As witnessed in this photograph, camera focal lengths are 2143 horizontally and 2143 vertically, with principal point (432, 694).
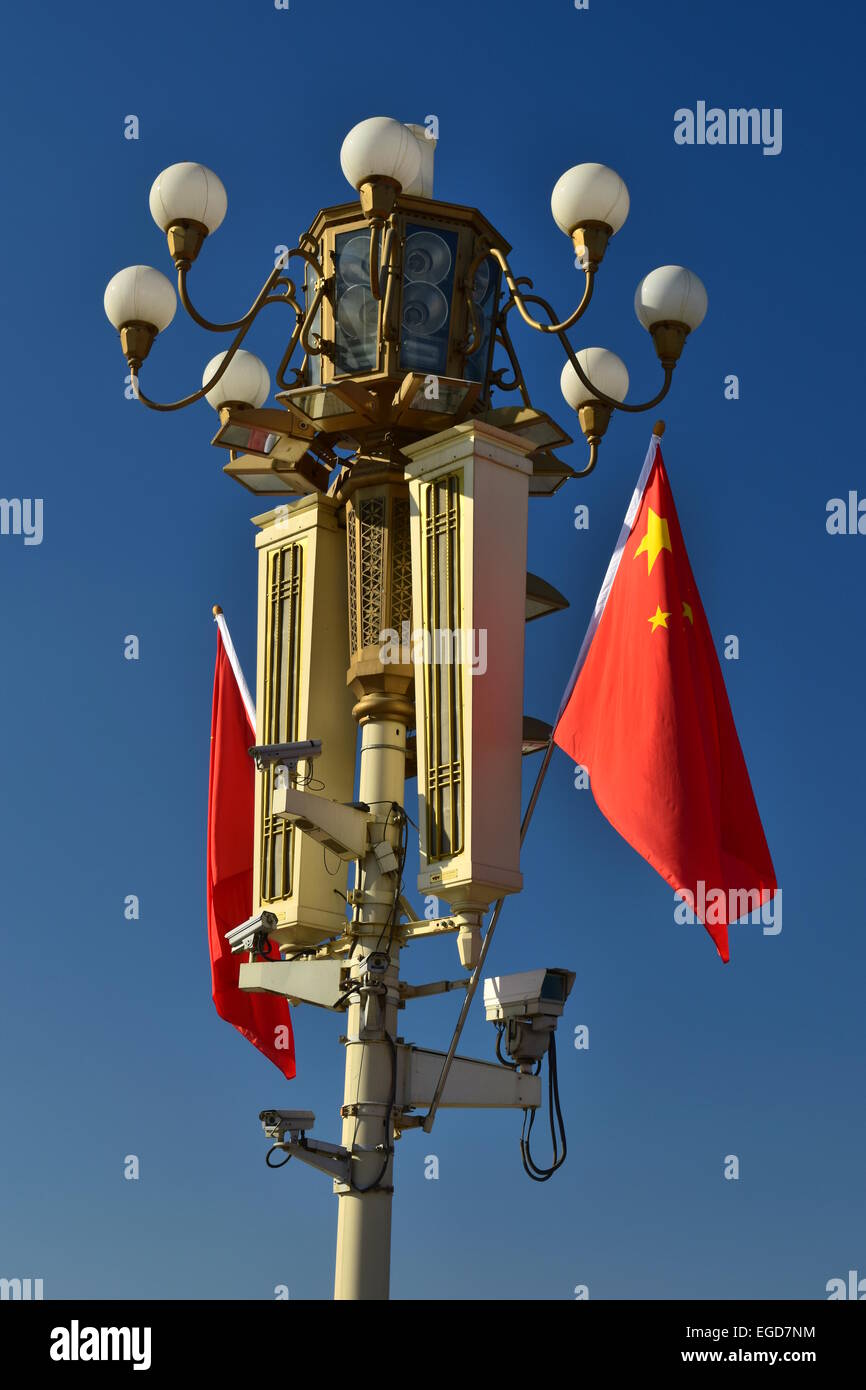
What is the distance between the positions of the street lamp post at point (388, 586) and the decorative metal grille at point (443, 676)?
0.02 meters

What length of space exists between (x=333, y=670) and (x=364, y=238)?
12.3 feet

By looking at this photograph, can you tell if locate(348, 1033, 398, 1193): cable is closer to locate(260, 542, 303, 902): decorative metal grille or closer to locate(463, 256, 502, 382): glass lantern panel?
locate(260, 542, 303, 902): decorative metal grille

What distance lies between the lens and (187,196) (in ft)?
58.0

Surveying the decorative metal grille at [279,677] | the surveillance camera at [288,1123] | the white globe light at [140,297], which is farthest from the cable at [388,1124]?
the white globe light at [140,297]

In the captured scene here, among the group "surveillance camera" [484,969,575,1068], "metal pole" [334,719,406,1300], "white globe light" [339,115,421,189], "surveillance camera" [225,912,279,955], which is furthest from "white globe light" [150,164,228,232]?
"surveillance camera" [484,969,575,1068]

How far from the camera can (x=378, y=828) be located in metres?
17.8

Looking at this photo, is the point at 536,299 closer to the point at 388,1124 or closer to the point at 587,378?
the point at 587,378

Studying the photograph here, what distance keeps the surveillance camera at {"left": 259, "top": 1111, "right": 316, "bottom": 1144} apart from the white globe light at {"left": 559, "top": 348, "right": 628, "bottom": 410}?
712 centimetres

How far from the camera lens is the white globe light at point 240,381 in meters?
20.1

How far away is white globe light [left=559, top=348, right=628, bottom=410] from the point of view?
1980cm

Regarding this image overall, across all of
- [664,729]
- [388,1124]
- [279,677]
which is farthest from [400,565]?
[388,1124]

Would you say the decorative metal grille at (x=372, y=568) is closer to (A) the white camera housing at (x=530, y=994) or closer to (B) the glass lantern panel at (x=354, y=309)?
(B) the glass lantern panel at (x=354, y=309)
